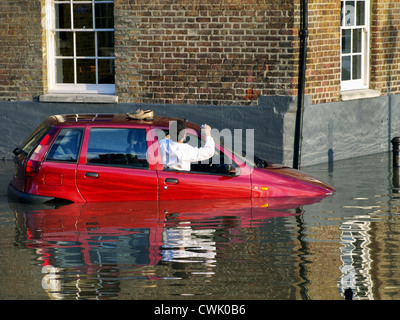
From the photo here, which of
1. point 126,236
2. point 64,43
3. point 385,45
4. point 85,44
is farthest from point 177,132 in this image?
point 385,45

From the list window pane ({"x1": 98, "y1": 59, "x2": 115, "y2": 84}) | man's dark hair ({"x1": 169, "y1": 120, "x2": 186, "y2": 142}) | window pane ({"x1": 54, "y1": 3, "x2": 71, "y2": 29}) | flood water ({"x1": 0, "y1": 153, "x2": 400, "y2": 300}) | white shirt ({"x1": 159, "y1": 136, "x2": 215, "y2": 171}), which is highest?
window pane ({"x1": 54, "y1": 3, "x2": 71, "y2": 29})

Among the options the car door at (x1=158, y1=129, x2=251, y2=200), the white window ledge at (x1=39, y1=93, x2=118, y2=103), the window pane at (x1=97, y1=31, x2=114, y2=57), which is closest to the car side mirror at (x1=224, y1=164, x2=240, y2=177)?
the car door at (x1=158, y1=129, x2=251, y2=200)

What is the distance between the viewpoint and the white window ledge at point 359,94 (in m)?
15.9

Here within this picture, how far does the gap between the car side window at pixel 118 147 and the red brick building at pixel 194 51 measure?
14.9ft

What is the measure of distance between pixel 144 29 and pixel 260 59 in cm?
228

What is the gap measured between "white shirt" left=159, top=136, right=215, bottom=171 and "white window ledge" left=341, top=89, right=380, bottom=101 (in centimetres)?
567

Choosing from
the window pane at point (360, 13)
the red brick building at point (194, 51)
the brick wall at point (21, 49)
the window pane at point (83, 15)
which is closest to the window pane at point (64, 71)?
the red brick building at point (194, 51)

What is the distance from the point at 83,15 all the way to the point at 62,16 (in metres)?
0.43

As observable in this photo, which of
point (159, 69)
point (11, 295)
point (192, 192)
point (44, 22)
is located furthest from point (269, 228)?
point (44, 22)

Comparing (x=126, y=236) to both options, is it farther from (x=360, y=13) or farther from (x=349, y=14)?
(x=360, y=13)

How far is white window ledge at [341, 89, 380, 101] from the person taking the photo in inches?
625

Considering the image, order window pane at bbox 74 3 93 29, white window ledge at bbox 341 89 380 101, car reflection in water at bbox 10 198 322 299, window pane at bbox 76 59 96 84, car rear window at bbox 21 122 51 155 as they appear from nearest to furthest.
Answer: car reflection in water at bbox 10 198 322 299
car rear window at bbox 21 122 51 155
white window ledge at bbox 341 89 380 101
window pane at bbox 74 3 93 29
window pane at bbox 76 59 96 84

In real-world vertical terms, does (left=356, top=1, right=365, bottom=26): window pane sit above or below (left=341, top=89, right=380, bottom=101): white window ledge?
above

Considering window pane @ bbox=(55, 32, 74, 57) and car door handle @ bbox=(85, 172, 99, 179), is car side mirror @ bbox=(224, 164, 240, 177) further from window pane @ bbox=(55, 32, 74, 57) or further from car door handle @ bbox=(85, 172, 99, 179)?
window pane @ bbox=(55, 32, 74, 57)
